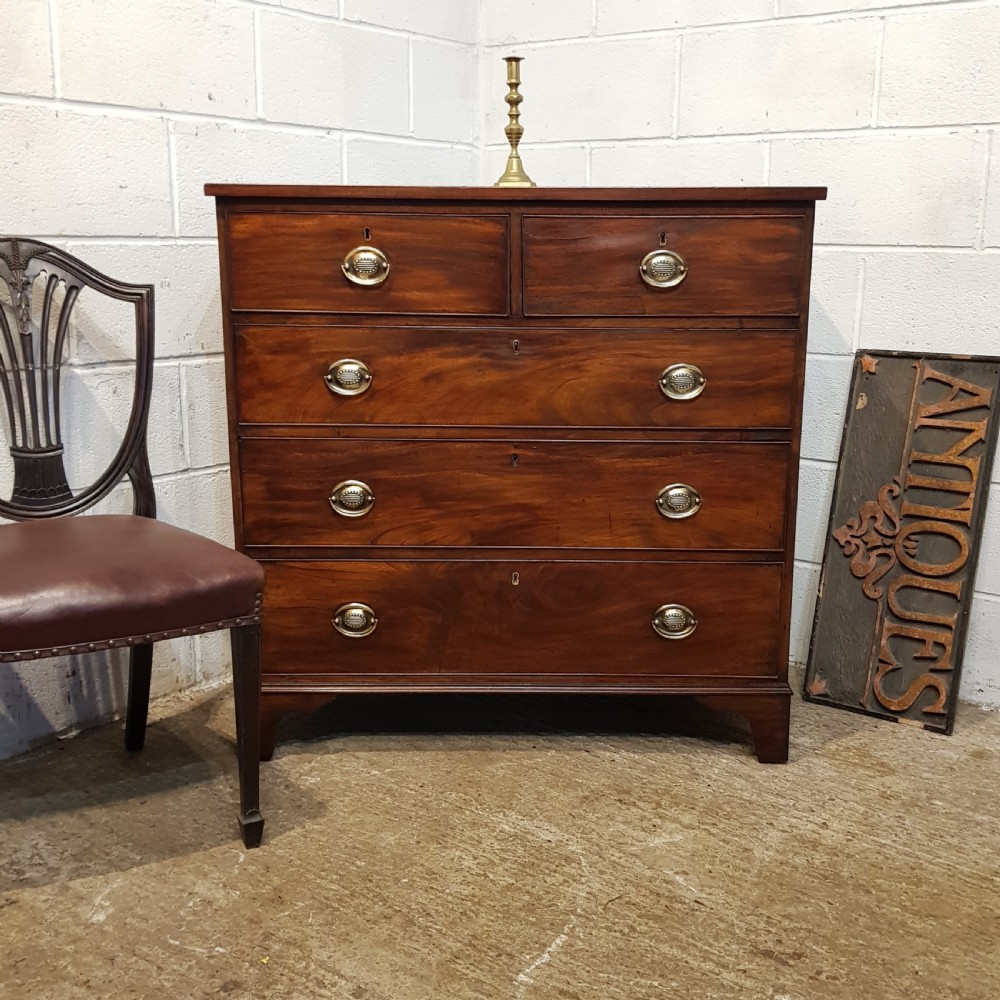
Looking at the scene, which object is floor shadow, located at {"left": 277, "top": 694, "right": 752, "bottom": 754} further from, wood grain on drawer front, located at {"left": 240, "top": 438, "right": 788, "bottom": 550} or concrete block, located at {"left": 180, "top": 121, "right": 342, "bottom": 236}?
concrete block, located at {"left": 180, "top": 121, "right": 342, "bottom": 236}

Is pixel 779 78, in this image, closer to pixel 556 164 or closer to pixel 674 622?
pixel 556 164

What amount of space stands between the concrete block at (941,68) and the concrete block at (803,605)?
1.04m

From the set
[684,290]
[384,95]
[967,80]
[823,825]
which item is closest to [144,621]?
[684,290]

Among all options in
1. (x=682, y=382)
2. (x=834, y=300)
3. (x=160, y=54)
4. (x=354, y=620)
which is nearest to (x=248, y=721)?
(x=354, y=620)

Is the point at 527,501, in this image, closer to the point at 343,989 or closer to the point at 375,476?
the point at 375,476

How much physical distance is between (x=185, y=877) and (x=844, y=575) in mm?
1564

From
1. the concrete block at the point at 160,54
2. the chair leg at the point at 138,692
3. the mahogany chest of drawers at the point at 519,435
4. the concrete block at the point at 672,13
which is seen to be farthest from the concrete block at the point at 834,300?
the chair leg at the point at 138,692

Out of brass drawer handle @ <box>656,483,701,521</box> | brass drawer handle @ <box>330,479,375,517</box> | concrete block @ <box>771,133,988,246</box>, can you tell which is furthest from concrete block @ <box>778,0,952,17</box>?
brass drawer handle @ <box>330,479,375,517</box>

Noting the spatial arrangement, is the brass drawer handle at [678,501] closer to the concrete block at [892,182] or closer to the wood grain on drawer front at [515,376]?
the wood grain on drawer front at [515,376]

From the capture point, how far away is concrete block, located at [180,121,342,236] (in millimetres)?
2295

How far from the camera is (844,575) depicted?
2494 mm

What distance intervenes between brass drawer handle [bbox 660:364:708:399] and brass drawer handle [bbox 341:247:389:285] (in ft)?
1.78

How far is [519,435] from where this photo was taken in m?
2.02

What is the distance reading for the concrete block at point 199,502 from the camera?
2398mm
